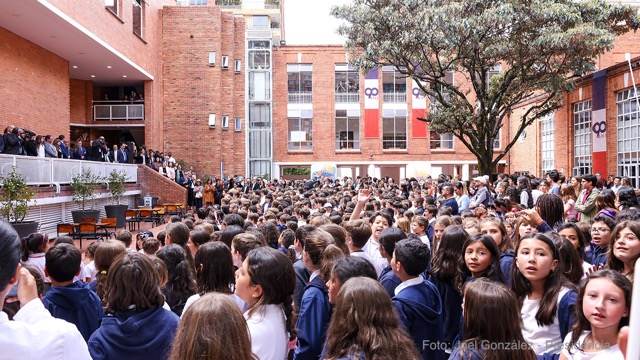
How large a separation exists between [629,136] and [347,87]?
22.6m

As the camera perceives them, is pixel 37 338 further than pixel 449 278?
No

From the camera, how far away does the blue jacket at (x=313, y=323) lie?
3.46 metres

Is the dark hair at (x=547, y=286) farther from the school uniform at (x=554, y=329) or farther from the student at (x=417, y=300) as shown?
the student at (x=417, y=300)

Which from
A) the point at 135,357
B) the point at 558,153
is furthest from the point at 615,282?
the point at 558,153

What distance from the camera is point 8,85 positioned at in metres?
19.6

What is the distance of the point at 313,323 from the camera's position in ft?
11.6

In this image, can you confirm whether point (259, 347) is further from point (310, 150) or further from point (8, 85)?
point (310, 150)

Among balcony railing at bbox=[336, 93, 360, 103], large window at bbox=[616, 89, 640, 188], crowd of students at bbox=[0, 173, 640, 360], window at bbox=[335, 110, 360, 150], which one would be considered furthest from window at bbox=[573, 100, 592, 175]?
crowd of students at bbox=[0, 173, 640, 360]

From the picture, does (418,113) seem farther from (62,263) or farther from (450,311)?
(62,263)

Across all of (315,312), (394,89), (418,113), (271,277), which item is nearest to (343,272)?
(315,312)

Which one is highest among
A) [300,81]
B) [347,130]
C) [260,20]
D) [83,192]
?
[260,20]

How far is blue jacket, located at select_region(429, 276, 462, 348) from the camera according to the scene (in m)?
4.51

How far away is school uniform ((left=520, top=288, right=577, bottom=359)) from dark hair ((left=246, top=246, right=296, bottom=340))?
1.62 metres

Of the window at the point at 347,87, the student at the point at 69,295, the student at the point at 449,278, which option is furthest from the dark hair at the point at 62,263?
the window at the point at 347,87
